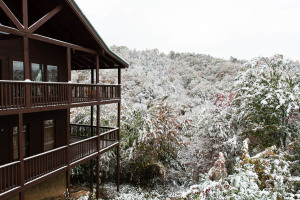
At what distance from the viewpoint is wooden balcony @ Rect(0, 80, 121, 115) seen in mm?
6801

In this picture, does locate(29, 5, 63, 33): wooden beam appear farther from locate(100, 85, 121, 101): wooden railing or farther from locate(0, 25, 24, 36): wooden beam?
locate(100, 85, 121, 101): wooden railing

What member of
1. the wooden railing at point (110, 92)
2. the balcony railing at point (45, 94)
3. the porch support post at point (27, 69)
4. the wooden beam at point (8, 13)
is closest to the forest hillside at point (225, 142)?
the wooden railing at point (110, 92)

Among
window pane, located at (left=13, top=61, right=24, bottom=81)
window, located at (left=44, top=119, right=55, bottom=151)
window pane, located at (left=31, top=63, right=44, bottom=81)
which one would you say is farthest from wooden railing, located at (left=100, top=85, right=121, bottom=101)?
window pane, located at (left=13, top=61, right=24, bottom=81)

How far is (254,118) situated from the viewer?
1098cm

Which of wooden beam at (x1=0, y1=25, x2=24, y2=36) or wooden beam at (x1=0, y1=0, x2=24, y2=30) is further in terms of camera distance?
wooden beam at (x1=0, y1=25, x2=24, y2=36)

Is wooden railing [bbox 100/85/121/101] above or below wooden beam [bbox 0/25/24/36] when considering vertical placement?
below

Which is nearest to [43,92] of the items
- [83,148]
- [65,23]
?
[83,148]

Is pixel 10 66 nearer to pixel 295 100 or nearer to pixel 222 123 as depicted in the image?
pixel 222 123

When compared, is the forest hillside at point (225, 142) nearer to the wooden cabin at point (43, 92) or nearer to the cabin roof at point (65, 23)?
the wooden cabin at point (43, 92)

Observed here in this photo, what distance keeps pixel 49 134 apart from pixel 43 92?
4309 mm

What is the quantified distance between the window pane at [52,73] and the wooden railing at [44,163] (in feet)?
13.3

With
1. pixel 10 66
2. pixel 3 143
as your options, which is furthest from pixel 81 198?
pixel 10 66

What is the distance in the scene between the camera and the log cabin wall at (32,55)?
8727 mm

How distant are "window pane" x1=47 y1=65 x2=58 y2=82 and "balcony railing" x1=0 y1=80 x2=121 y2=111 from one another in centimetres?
120
